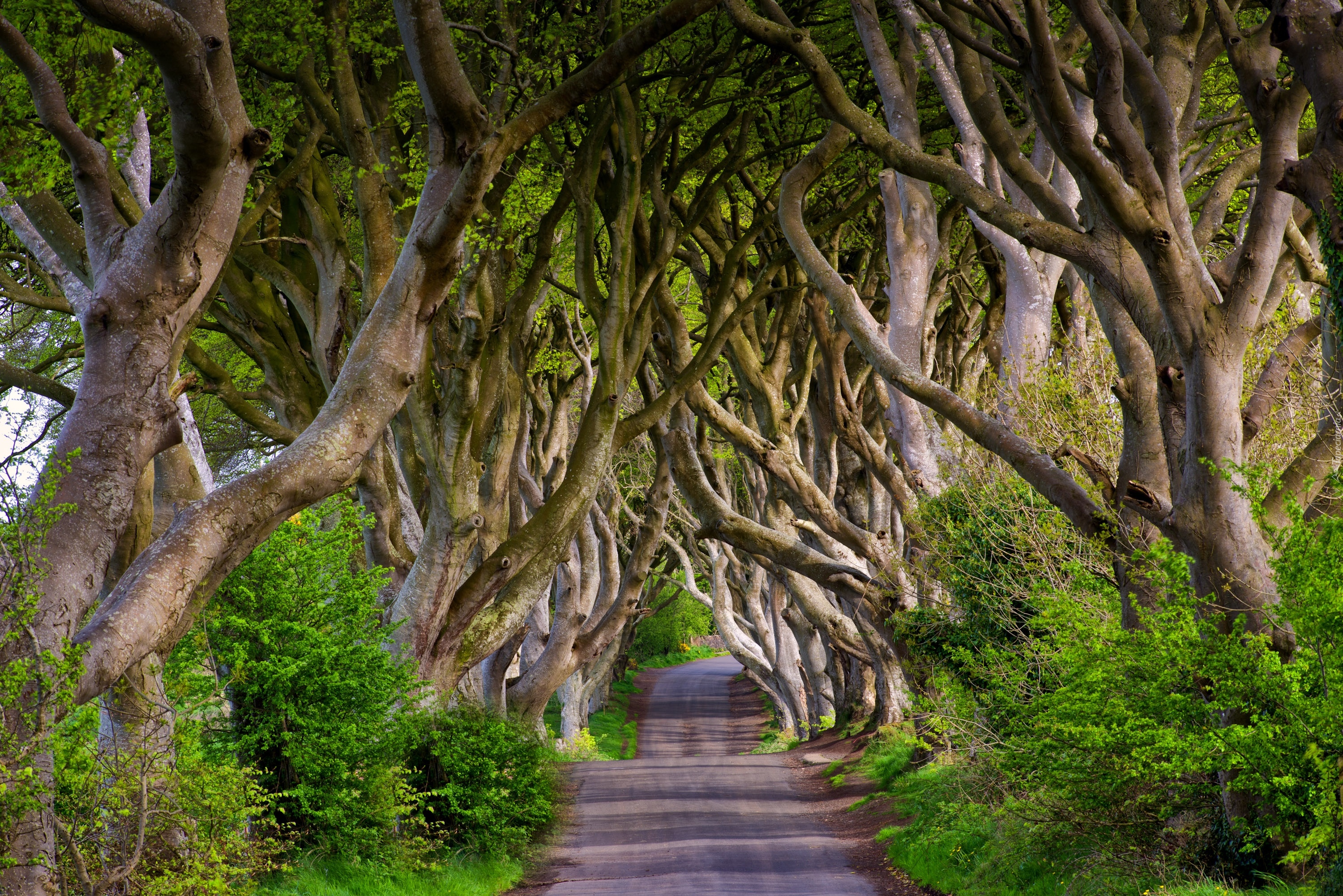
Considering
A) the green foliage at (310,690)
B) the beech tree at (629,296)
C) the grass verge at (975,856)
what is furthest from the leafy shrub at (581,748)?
the green foliage at (310,690)

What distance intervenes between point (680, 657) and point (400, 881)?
6293 centimetres

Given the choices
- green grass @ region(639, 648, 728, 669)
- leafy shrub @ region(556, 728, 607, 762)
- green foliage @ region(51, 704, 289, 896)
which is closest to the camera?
green foliage @ region(51, 704, 289, 896)

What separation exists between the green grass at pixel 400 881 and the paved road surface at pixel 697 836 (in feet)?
2.01

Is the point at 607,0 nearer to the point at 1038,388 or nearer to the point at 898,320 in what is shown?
the point at 898,320

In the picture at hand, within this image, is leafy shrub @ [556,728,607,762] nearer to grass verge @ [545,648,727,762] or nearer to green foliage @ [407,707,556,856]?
grass verge @ [545,648,727,762]

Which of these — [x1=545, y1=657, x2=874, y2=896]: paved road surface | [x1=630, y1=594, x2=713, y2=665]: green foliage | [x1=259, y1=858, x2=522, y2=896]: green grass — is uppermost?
[x1=630, y1=594, x2=713, y2=665]: green foliage

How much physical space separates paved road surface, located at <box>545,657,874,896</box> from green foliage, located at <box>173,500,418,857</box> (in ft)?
7.83

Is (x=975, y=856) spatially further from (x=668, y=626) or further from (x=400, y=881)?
(x=668, y=626)

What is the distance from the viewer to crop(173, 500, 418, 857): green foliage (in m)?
8.94

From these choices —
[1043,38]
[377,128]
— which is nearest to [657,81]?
[377,128]

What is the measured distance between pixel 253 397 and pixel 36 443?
12.6 ft

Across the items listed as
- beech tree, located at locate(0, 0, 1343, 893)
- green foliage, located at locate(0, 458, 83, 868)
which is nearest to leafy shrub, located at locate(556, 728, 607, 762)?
beech tree, located at locate(0, 0, 1343, 893)

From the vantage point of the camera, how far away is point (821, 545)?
18328 mm

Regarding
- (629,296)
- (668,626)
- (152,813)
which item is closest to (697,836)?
(629,296)
